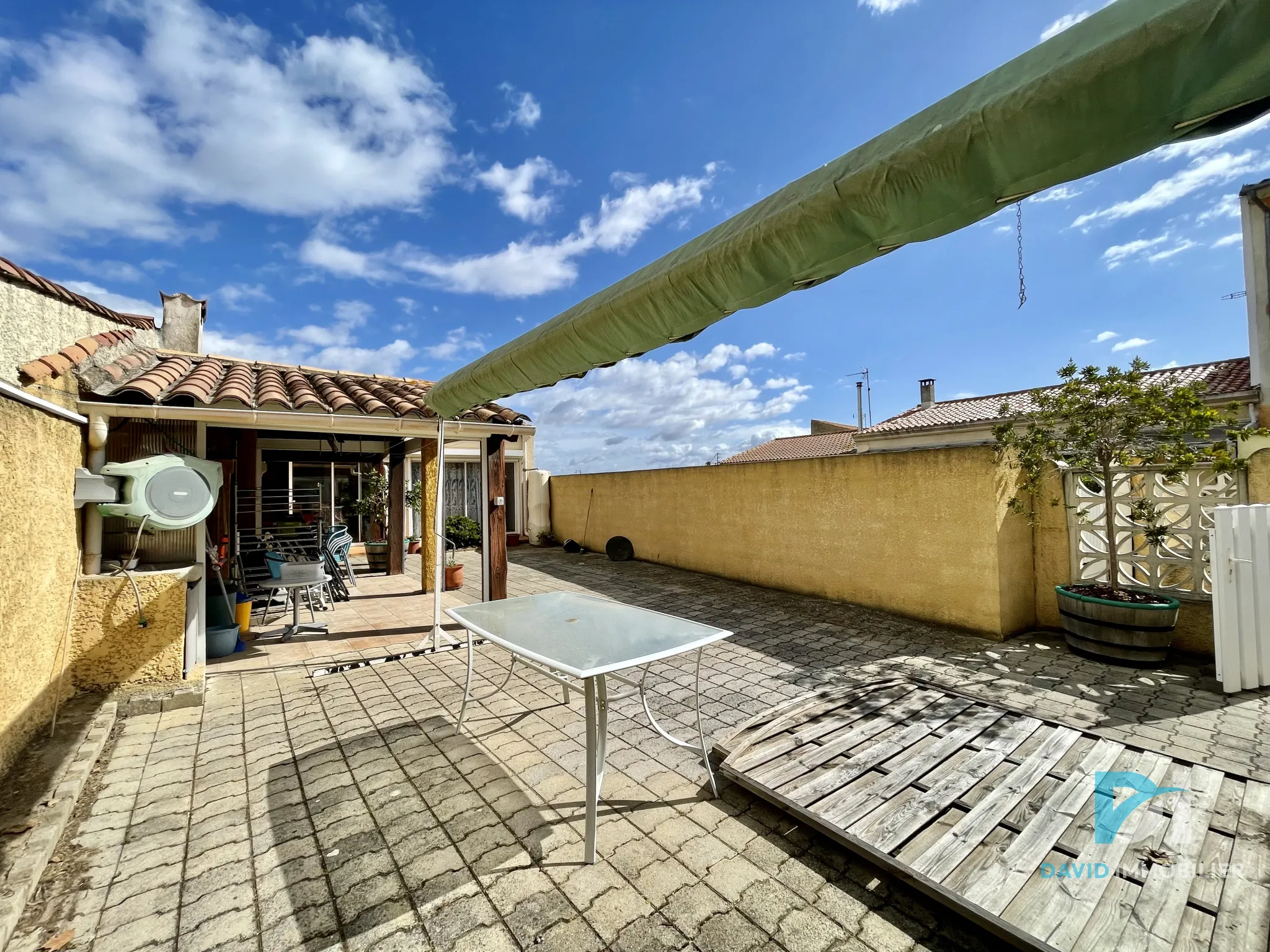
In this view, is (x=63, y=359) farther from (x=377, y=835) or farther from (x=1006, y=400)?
(x=1006, y=400)

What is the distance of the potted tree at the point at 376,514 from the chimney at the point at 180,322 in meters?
4.15

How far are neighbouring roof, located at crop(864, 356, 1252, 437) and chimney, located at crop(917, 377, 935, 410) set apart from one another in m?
3.66

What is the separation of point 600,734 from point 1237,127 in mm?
3155

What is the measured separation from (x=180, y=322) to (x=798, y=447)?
2213 centimetres

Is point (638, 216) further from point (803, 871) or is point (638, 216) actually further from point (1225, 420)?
point (803, 871)

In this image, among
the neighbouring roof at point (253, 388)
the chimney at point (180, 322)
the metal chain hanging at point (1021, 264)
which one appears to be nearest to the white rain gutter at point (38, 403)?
the neighbouring roof at point (253, 388)

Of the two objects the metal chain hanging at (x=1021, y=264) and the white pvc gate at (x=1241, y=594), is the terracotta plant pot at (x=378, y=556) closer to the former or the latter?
the metal chain hanging at (x=1021, y=264)

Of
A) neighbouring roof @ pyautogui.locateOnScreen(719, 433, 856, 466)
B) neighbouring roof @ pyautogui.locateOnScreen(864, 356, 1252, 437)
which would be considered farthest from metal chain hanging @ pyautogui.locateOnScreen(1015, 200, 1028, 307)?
neighbouring roof @ pyautogui.locateOnScreen(719, 433, 856, 466)

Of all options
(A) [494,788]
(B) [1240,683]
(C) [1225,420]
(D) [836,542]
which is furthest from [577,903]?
(C) [1225,420]

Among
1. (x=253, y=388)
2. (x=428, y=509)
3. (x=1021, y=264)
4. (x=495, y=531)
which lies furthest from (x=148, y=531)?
(x=1021, y=264)

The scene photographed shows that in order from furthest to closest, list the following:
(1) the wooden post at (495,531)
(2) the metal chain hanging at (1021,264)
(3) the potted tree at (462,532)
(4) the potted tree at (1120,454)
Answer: (3) the potted tree at (462,532) < (1) the wooden post at (495,531) < (4) the potted tree at (1120,454) < (2) the metal chain hanging at (1021,264)

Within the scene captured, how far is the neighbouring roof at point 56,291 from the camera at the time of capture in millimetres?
5438

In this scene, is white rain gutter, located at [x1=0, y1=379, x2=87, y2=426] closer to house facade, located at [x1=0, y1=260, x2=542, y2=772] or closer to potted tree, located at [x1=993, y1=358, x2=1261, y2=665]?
house facade, located at [x1=0, y1=260, x2=542, y2=772]

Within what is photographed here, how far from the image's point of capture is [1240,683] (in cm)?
428
